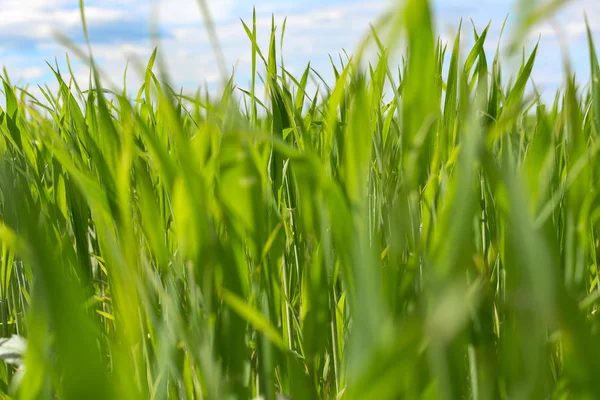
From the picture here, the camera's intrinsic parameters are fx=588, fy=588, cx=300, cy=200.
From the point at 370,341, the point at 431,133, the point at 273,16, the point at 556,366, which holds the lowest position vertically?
the point at 556,366

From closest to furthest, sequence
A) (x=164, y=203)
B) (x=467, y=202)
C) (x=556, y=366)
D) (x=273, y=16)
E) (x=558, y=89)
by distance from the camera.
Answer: (x=467, y=202), (x=556, y=366), (x=164, y=203), (x=273, y=16), (x=558, y=89)

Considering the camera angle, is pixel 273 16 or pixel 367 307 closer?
pixel 367 307

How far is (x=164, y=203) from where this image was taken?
2.18 ft

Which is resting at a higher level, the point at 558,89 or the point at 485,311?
the point at 558,89

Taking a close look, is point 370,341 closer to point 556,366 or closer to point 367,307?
point 367,307

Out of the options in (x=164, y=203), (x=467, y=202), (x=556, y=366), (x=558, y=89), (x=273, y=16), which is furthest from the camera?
(x=558, y=89)

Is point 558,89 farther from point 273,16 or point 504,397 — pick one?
point 504,397

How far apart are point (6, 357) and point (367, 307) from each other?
441mm

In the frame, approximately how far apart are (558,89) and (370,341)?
86cm

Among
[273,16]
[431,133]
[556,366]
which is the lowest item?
[556,366]

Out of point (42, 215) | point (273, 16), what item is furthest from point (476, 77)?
point (42, 215)

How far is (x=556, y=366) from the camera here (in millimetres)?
520

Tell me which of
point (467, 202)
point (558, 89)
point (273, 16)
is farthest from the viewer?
point (558, 89)

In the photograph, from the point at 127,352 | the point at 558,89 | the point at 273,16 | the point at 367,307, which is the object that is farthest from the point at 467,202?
the point at 558,89
